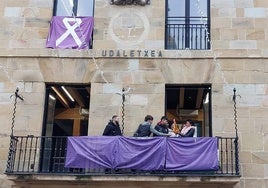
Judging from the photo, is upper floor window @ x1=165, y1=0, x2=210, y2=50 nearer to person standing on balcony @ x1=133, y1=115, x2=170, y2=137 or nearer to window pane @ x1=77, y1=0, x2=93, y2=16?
window pane @ x1=77, y1=0, x2=93, y2=16

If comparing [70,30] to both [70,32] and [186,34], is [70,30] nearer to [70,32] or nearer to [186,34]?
[70,32]

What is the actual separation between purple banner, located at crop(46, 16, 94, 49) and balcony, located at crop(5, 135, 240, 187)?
10.3 feet

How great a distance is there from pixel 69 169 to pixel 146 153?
9.07 feet

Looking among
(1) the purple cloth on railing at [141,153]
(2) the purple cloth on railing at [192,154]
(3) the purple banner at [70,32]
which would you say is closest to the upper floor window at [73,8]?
(3) the purple banner at [70,32]

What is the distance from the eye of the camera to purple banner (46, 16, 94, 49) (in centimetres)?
1716

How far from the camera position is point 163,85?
1661 centimetres

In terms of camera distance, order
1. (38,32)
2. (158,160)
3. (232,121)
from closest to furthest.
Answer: (158,160) < (232,121) < (38,32)

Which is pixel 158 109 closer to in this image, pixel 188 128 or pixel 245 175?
pixel 188 128

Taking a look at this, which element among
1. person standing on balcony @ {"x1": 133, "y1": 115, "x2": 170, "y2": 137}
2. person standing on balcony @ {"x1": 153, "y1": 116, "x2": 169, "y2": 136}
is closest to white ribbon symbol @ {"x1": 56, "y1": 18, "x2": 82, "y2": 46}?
person standing on balcony @ {"x1": 133, "y1": 115, "x2": 170, "y2": 137}

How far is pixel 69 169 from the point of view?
16.4 meters

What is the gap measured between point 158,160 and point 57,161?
13.4 feet

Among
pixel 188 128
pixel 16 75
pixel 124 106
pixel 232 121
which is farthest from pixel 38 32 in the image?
pixel 232 121

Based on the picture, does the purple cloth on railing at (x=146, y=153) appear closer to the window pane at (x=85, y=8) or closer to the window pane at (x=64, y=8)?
the window pane at (x=85, y=8)

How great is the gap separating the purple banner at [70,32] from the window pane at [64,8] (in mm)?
291
